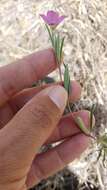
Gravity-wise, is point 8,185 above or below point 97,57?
above

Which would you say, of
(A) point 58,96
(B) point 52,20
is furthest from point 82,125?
(B) point 52,20

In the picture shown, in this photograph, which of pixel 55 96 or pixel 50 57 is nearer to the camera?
pixel 55 96

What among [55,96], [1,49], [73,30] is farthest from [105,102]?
[55,96]

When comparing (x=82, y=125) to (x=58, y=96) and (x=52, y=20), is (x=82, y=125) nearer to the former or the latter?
(x=58, y=96)

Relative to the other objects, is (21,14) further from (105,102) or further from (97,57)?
(105,102)

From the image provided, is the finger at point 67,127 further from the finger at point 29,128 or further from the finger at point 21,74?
the finger at point 29,128

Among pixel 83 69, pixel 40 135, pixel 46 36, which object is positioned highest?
pixel 40 135

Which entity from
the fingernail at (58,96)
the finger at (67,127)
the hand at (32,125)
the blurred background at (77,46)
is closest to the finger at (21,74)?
the hand at (32,125)
